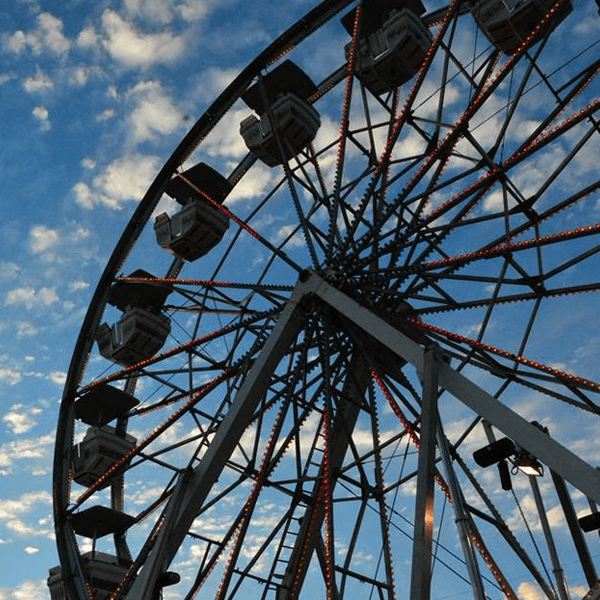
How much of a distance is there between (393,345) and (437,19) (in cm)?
744

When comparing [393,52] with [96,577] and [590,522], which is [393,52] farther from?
[96,577]

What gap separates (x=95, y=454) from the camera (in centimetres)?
1680

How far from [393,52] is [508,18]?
211 centimetres

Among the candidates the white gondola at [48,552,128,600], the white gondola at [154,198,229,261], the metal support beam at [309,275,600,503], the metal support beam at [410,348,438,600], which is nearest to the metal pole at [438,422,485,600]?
the metal support beam at [410,348,438,600]

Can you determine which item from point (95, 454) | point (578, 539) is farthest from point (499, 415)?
point (95, 454)

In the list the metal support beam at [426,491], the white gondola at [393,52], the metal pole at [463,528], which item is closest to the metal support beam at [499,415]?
the metal support beam at [426,491]

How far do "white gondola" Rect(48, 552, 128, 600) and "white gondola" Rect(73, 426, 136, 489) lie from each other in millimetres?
1495

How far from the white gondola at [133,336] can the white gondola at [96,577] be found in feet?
13.1

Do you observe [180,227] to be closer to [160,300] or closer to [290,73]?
[160,300]

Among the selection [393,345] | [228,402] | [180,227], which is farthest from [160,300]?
[393,345]

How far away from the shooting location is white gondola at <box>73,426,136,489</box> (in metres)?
16.7

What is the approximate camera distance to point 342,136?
45.2ft

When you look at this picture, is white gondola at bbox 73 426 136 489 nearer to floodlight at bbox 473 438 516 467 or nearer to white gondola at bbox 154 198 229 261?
white gondola at bbox 154 198 229 261

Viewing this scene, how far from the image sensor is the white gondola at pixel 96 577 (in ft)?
50.3
